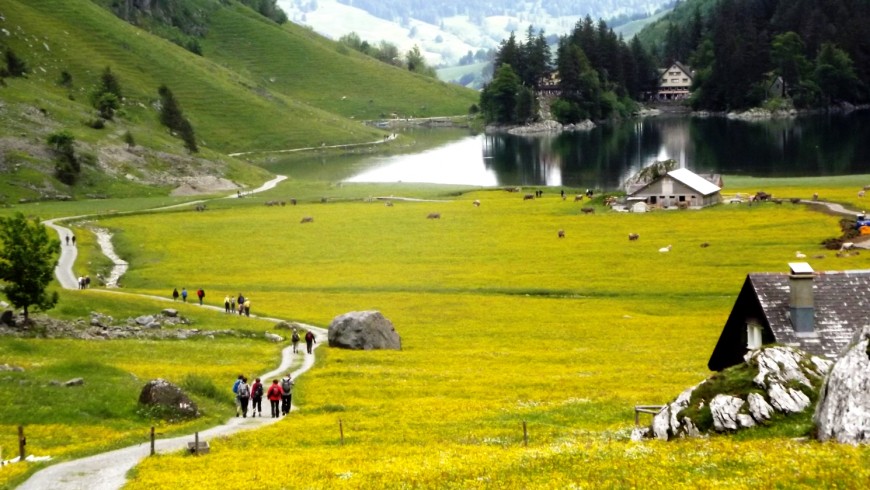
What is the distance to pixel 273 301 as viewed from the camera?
85125 mm

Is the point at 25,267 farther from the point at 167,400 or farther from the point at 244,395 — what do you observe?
the point at 244,395

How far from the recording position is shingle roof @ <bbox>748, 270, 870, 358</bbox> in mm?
38844

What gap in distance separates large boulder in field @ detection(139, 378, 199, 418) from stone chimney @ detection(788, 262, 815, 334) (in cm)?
2431

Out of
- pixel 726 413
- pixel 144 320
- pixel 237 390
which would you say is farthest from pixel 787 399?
pixel 144 320

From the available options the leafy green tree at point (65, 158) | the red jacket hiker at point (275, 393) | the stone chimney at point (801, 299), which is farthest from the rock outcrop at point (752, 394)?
the leafy green tree at point (65, 158)

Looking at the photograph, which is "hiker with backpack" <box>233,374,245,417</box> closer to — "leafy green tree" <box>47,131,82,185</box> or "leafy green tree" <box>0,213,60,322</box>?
"leafy green tree" <box>0,213,60,322</box>

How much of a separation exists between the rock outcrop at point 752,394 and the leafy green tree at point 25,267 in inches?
1828

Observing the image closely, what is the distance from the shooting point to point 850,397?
965 inches

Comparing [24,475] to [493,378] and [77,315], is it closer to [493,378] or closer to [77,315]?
[493,378]

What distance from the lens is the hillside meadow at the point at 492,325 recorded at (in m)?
26.5

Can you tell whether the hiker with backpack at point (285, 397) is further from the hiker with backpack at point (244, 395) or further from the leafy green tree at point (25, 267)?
the leafy green tree at point (25, 267)

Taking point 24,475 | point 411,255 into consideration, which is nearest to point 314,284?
point 411,255

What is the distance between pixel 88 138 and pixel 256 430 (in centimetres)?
15266

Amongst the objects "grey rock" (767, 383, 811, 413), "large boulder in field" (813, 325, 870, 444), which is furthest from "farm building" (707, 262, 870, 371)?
"large boulder in field" (813, 325, 870, 444)
